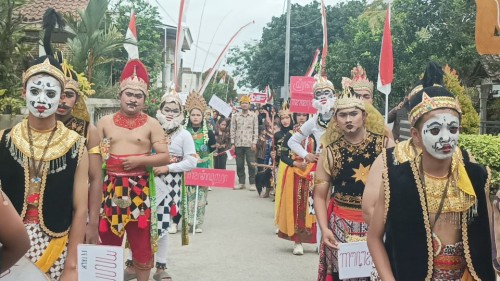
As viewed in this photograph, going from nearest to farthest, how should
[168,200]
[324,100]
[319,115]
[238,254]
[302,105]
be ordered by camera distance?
[324,100] < [319,115] < [168,200] < [238,254] < [302,105]

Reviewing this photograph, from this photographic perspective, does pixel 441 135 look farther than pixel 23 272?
Yes

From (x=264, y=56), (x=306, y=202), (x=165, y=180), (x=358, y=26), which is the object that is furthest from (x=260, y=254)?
(x=264, y=56)

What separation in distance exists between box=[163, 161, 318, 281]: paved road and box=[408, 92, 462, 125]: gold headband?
4564mm

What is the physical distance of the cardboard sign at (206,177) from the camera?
1142 cm

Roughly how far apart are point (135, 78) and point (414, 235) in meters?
3.54

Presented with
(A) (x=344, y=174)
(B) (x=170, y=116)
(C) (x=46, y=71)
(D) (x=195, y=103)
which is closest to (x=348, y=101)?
(A) (x=344, y=174)

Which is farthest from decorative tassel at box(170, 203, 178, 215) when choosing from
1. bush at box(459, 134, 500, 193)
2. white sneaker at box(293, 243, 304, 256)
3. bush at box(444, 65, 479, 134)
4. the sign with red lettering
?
bush at box(444, 65, 479, 134)

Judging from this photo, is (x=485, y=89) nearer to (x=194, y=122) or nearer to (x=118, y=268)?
(x=194, y=122)

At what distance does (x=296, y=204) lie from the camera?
9836 mm

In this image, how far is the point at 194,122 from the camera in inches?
458

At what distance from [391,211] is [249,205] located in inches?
430

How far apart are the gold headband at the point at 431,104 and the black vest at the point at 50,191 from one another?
207cm

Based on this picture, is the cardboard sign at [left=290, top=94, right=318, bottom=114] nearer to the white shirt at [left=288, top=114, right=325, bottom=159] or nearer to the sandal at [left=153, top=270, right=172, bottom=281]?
the white shirt at [left=288, top=114, right=325, bottom=159]

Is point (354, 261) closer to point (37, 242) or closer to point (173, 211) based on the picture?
point (37, 242)
